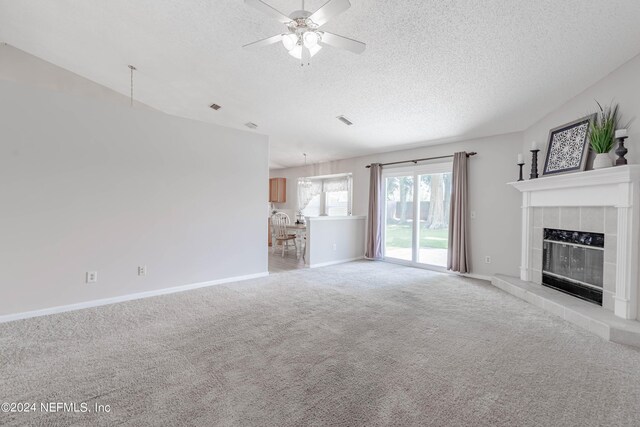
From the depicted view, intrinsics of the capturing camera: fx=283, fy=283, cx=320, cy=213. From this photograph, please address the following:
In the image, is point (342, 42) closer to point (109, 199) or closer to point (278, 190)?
point (109, 199)

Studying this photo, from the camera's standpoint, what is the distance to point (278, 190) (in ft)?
31.6

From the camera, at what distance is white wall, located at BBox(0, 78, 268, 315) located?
316cm

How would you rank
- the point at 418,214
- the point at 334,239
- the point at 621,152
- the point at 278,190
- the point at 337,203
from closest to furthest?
the point at 621,152 → the point at 418,214 → the point at 334,239 → the point at 337,203 → the point at 278,190

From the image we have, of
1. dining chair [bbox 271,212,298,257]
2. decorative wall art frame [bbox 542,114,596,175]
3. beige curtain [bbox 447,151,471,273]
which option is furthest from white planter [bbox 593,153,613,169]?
dining chair [bbox 271,212,298,257]

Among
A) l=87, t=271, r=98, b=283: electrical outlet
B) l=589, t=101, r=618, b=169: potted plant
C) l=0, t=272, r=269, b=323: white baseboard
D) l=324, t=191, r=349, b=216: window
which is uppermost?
l=589, t=101, r=618, b=169: potted plant

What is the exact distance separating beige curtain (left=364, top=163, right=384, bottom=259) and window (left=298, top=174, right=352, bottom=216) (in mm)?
928

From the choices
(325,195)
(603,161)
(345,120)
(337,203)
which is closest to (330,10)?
(345,120)

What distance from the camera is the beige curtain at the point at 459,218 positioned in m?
5.23

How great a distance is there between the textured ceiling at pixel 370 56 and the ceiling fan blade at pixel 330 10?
83cm

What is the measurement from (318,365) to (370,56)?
3.44 m

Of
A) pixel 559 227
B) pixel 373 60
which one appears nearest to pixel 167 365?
pixel 373 60

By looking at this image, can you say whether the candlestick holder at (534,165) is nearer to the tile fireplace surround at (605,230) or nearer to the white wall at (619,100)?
the tile fireplace surround at (605,230)

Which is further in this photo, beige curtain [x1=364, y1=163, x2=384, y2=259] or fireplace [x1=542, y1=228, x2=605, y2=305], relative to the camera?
beige curtain [x1=364, y1=163, x2=384, y2=259]

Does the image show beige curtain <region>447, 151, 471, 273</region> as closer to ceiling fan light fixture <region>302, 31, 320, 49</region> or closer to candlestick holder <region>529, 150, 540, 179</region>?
candlestick holder <region>529, 150, 540, 179</region>
